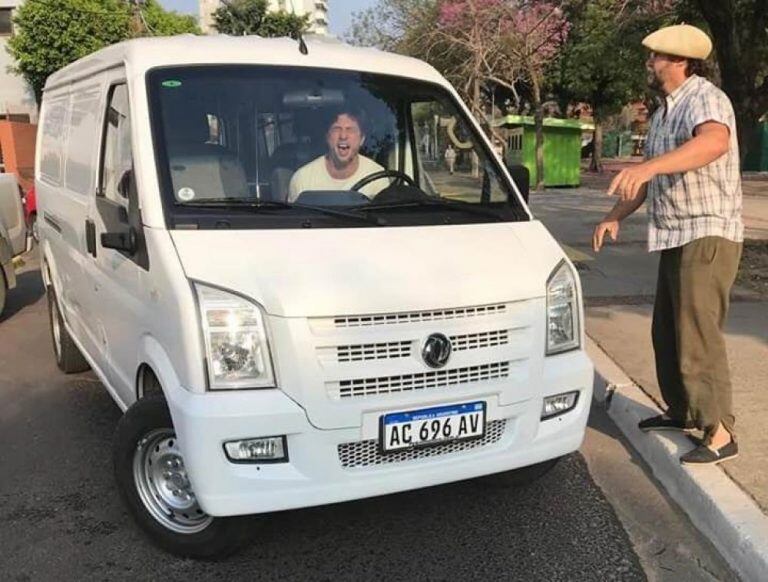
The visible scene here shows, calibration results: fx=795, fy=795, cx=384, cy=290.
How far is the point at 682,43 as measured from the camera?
3715 mm

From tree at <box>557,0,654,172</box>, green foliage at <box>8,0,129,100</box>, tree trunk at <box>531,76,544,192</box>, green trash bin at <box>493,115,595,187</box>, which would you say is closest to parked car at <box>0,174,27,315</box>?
tree at <box>557,0,654,172</box>

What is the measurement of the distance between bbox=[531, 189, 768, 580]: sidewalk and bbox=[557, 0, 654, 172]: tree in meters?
3.31

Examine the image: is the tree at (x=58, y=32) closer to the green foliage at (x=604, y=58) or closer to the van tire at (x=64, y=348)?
the green foliage at (x=604, y=58)

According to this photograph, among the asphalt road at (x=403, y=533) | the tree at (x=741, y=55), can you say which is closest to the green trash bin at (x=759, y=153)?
the tree at (x=741, y=55)

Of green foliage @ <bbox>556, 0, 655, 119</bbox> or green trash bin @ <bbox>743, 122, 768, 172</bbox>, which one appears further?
green trash bin @ <bbox>743, 122, 768, 172</bbox>

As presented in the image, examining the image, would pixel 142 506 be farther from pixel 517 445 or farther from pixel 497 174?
pixel 497 174

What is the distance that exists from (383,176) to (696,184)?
1.50m

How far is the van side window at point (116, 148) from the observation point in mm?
3727

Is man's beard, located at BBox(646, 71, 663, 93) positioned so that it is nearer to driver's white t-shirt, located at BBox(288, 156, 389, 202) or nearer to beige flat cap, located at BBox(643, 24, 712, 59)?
beige flat cap, located at BBox(643, 24, 712, 59)

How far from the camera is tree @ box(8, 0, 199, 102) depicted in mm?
30344

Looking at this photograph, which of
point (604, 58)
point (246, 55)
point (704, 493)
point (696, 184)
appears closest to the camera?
point (704, 493)

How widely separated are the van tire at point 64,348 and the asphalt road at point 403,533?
136cm

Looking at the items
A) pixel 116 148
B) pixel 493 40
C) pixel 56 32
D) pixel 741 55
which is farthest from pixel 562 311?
pixel 56 32

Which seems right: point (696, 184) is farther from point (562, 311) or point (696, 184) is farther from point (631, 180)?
point (562, 311)
